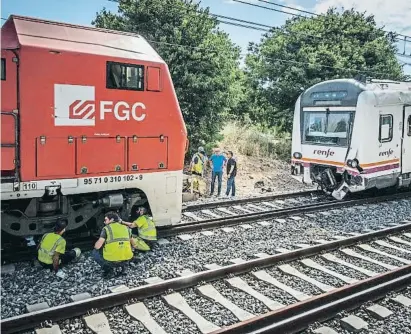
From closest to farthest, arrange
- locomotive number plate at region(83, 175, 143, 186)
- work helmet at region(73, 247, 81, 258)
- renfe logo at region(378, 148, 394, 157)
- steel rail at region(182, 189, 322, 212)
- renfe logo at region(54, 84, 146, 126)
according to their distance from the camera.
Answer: renfe logo at region(54, 84, 146, 126)
work helmet at region(73, 247, 81, 258)
locomotive number plate at region(83, 175, 143, 186)
steel rail at region(182, 189, 322, 212)
renfe logo at region(378, 148, 394, 157)

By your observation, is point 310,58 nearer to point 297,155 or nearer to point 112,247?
point 297,155

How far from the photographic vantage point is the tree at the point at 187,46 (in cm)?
1487

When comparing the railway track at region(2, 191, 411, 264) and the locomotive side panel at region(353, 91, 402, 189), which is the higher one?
the locomotive side panel at region(353, 91, 402, 189)

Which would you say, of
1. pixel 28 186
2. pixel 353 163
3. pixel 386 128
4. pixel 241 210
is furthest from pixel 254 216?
pixel 28 186

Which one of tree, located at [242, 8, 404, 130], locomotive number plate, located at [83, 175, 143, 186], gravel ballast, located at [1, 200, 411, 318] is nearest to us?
gravel ballast, located at [1, 200, 411, 318]

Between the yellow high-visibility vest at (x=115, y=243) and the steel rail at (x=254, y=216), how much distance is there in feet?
5.89

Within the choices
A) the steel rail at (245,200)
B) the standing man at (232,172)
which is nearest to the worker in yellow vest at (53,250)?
the steel rail at (245,200)

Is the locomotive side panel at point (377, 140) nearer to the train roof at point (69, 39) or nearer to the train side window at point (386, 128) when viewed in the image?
the train side window at point (386, 128)

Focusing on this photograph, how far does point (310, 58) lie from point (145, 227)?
46.9 feet

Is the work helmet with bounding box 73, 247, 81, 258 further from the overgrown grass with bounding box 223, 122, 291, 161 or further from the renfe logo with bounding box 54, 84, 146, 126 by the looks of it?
the overgrown grass with bounding box 223, 122, 291, 161

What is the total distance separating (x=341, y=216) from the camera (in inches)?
414

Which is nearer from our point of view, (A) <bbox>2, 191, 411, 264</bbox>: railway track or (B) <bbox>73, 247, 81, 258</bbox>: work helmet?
(B) <bbox>73, 247, 81, 258</bbox>: work helmet

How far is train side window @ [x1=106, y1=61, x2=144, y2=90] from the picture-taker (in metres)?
7.10

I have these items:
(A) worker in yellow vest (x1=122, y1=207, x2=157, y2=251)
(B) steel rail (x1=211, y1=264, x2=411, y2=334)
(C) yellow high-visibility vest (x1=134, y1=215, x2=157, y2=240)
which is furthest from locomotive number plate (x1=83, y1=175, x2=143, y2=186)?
(B) steel rail (x1=211, y1=264, x2=411, y2=334)
